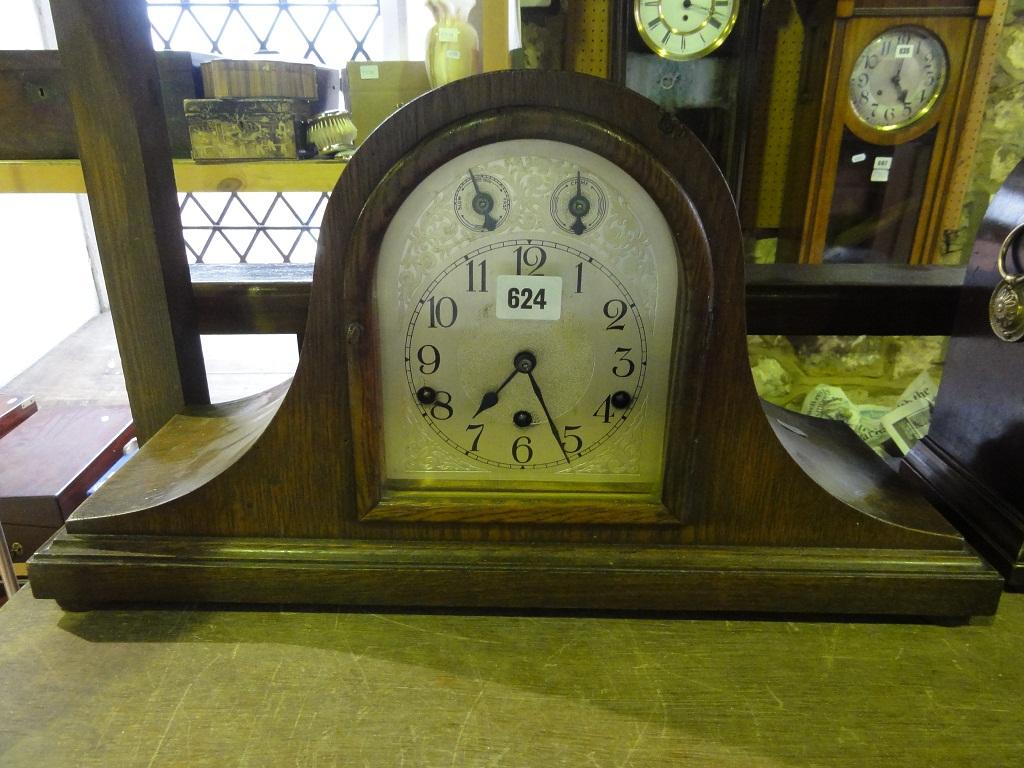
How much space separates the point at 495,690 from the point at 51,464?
1.02 meters

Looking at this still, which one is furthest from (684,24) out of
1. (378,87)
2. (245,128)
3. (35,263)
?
(35,263)

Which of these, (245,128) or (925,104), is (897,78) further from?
(245,128)

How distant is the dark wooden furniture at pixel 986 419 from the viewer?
63 cm

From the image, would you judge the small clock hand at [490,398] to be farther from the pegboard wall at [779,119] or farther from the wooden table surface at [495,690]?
the pegboard wall at [779,119]

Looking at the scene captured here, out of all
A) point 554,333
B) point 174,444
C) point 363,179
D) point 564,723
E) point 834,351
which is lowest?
point 834,351

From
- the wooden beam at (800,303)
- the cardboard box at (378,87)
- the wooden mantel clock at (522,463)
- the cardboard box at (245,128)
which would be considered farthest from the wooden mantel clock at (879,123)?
the wooden mantel clock at (522,463)

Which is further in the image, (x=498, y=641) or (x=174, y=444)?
(x=174, y=444)

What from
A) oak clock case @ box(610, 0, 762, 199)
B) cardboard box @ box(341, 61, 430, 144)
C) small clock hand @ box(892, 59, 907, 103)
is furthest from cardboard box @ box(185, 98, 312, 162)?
small clock hand @ box(892, 59, 907, 103)

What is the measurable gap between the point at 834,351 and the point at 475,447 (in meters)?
2.16

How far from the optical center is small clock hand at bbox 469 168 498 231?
527mm

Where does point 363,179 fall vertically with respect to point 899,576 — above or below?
above

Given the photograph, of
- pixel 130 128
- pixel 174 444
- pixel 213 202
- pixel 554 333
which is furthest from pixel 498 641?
pixel 213 202

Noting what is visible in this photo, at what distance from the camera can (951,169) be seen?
2.00 meters

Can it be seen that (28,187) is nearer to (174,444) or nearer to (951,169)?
(174,444)
